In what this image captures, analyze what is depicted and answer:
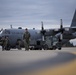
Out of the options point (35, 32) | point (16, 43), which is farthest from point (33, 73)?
point (35, 32)

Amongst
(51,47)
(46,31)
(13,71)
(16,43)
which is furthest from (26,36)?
(46,31)

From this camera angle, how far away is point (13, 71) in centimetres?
371

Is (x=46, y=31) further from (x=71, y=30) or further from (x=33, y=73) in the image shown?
(x=33, y=73)

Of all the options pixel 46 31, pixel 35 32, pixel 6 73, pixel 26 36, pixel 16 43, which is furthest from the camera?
pixel 46 31

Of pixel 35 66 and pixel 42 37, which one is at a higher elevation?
pixel 42 37

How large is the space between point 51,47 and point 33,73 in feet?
107

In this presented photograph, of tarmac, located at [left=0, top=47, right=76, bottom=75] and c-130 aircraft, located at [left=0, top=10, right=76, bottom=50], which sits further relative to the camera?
c-130 aircraft, located at [left=0, top=10, right=76, bottom=50]

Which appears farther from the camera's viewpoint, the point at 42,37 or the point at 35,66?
the point at 42,37

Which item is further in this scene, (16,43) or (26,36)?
(16,43)

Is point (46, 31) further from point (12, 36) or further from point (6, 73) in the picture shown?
point (6, 73)

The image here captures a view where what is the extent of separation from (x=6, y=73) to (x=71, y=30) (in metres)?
45.7

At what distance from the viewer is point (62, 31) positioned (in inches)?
1945

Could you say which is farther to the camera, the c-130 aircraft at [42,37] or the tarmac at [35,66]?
the c-130 aircraft at [42,37]

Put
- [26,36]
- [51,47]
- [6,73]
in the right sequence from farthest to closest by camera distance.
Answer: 1. [51,47]
2. [26,36]
3. [6,73]
